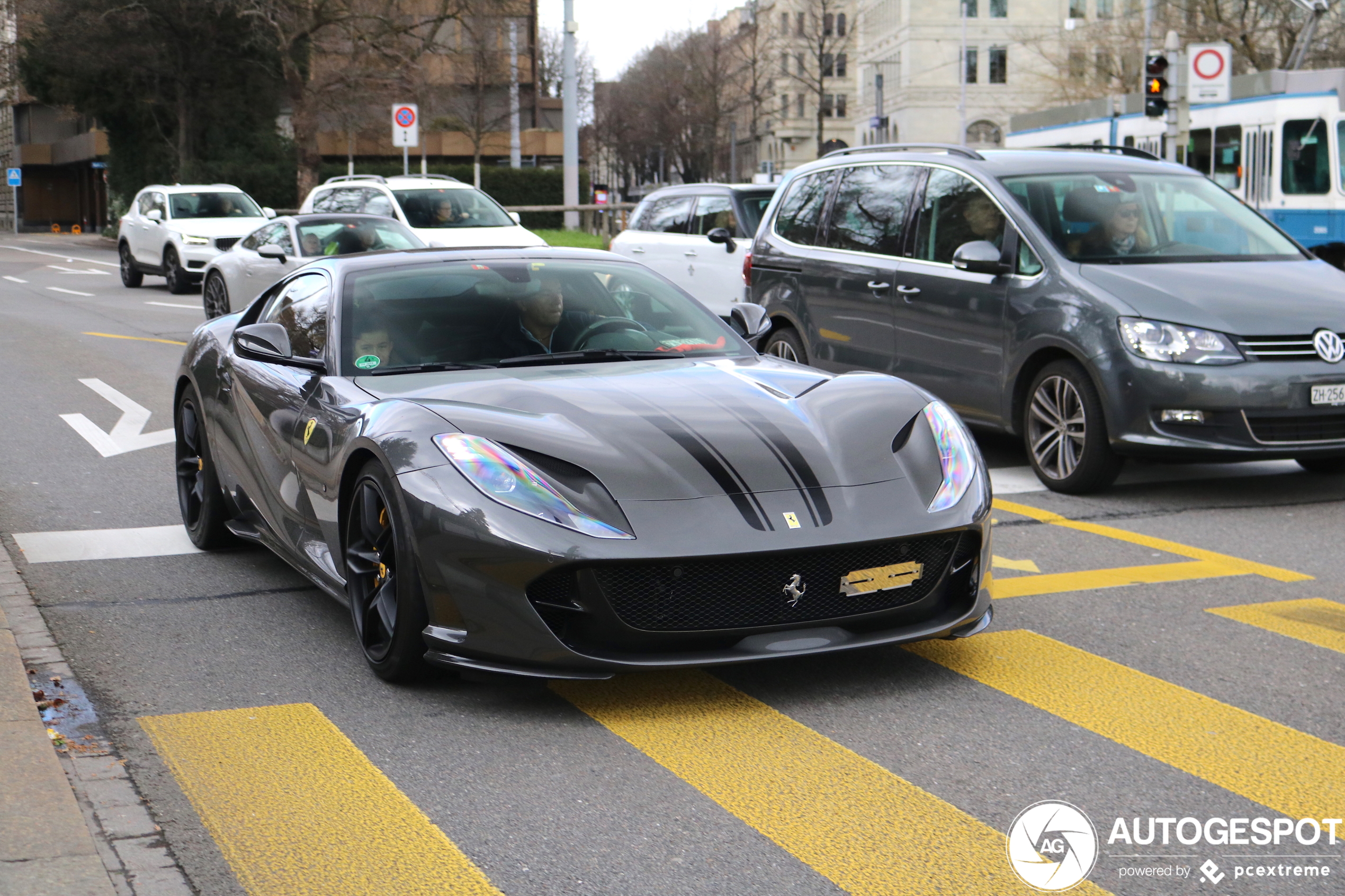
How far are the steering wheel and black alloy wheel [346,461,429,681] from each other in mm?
1085

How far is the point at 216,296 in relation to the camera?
19203mm

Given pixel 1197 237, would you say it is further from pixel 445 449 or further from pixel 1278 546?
pixel 445 449

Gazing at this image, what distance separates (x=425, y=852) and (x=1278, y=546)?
4757 millimetres

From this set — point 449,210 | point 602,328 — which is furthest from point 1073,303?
point 449,210

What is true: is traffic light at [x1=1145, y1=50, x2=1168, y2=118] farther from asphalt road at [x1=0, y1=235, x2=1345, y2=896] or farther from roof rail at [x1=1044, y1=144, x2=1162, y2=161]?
asphalt road at [x1=0, y1=235, x2=1345, y2=896]

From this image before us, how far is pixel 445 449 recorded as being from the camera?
475 centimetres

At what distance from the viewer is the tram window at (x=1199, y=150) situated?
24953mm

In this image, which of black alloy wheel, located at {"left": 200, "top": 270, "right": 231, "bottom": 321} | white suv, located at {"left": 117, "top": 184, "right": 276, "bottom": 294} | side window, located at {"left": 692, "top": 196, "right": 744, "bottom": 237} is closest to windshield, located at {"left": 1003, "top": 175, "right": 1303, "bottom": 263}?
side window, located at {"left": 692, "top": 196, "right": 744, "bottom": 237}

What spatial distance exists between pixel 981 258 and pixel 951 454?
3891 millimetres

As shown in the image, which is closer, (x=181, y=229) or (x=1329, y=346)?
(x=1329, y=346)

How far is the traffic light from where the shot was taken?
1956cm

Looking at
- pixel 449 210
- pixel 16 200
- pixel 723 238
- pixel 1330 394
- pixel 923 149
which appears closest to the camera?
pixel 1330 394

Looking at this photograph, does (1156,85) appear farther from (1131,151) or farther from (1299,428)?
(1299,428)

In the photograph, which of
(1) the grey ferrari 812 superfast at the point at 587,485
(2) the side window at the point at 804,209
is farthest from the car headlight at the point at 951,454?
(2) the side window at the point at 804,209
